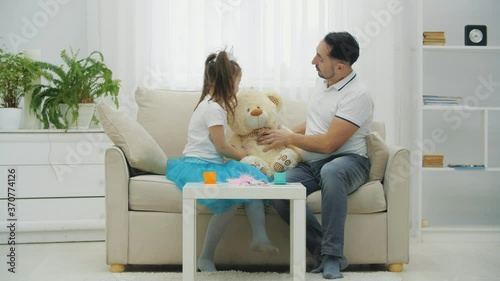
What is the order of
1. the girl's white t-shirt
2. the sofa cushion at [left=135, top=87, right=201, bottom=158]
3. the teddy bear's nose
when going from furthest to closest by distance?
the sofa cushion at [left=135, top=87, right=201, bottom=158] < the teddy bear's nose < the girl's white t-shirt

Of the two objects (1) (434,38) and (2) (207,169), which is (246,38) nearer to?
(1) (434,38)

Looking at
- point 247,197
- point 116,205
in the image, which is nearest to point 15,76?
point 116,205

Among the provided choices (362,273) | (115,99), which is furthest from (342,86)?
(115,99)

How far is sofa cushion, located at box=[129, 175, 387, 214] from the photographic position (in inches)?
107

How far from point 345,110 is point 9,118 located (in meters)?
1.98

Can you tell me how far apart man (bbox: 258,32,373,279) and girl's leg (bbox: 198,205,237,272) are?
Result: 23 cm

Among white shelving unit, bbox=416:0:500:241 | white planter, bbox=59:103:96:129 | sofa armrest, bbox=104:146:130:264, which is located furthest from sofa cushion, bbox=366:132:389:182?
white planter, bbox=59:103:96:129

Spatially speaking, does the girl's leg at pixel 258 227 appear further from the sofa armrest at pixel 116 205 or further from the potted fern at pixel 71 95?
the potted fern at pixel 71 95

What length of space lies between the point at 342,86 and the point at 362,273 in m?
0.84

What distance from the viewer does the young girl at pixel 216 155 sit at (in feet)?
8.65

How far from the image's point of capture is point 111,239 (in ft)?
8.93

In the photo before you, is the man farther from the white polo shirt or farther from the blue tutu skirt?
the blue tutu skirt

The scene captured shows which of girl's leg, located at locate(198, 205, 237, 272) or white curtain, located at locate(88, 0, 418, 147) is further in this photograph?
white curtain, located at locate(88, 0, 418, 147)

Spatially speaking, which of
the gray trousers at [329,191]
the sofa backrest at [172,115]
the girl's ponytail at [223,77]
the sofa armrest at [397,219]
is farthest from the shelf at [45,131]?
the sofa armrest at [397,219]
